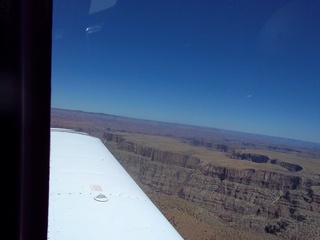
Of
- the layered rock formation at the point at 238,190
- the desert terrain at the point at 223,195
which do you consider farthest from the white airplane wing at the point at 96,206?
the layered rock formation at the point at 238,190

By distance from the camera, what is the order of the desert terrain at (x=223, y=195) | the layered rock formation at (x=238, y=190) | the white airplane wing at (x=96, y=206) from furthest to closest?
the layered rock formation at (x=238, y=190) → the desert terrain at (x=223, y=195) → the white airplane wing at (x=96, y=206)

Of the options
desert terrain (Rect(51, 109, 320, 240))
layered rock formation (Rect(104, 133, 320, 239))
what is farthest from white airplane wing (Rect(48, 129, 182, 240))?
layered rock formation (Rect(104, 133, 320, 239))

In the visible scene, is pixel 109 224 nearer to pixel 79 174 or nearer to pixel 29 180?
pixel 79 174

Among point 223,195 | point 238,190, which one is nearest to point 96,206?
point 223,195

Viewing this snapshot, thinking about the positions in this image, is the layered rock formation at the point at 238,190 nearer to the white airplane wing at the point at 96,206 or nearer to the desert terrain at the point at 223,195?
the desert terrain at the point at 223,195

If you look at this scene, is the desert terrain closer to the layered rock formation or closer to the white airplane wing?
the layered rock formation

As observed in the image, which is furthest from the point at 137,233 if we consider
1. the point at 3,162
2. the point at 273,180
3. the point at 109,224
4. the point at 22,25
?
the point at 273,180
